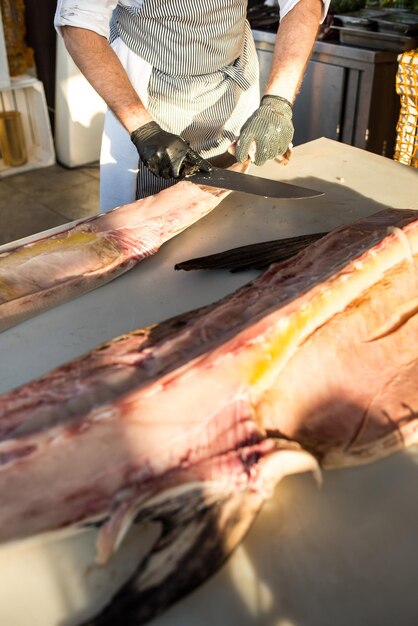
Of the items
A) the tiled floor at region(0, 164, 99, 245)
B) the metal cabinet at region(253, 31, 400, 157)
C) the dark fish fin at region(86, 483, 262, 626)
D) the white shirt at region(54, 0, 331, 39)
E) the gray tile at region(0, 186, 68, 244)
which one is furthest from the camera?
the tiled floor at region(0, 164, 99, 245)

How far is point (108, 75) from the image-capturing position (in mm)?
2562

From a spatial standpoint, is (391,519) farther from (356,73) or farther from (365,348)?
(356,73)

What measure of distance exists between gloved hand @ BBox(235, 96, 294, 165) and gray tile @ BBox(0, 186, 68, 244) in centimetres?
318

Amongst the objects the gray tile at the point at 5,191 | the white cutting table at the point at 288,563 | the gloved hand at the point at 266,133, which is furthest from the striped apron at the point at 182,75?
the gray tile at the point at 5,191

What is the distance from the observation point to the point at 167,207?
93.0 inches

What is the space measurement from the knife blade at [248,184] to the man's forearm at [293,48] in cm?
53

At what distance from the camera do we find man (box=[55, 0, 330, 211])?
98.9 inches

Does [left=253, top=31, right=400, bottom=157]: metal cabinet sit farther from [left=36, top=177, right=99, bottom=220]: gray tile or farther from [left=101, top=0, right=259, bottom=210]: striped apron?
[left=36, top=177, right=99, bottom=220]: gray tile

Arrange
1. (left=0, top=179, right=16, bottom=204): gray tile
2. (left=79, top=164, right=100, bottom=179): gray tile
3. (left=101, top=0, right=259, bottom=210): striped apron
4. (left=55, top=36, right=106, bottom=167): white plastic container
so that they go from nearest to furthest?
(left=101, top=0, right=259, bottom=210): striped apron, (left=0, top=179, right=16, bottom=204): gray tile, (left=55, top=36, right=106, bottom=167): white plastic container, (left=79, top=164, right=100, bottom=179): gray tile

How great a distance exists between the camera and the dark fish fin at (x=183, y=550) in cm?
110

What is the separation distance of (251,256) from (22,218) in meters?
4.01

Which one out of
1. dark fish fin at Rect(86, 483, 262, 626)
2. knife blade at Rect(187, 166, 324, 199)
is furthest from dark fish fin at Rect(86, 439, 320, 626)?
knife blade at Rect(187, 166, 324, 199)

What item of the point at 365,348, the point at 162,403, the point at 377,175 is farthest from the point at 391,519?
the point at 377,175

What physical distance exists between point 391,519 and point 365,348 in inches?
17.5
